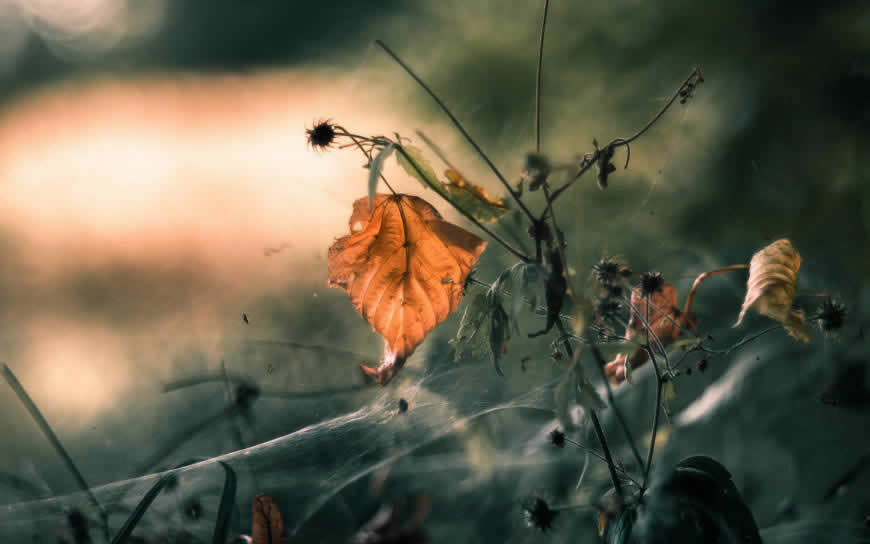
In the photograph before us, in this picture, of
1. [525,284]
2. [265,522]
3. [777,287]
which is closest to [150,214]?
[265,522]

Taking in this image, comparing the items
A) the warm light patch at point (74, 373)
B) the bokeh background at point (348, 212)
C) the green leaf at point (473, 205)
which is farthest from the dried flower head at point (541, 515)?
the warm light patch at point (74, 373)

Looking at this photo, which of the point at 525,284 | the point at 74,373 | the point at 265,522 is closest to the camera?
the point at 525,284

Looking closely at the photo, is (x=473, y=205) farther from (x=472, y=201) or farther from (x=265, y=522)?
(x=265, y=522)

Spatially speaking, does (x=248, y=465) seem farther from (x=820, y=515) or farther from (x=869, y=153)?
(x=869, y=153)

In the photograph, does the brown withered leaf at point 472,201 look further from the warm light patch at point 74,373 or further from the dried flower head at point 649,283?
the warm light patch at point 74,373

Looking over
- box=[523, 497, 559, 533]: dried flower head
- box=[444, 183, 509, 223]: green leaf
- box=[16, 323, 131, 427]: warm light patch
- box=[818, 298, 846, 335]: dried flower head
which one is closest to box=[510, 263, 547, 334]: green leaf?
box=[444, 183, 509, 223]: green leaf

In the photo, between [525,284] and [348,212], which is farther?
[348,212]

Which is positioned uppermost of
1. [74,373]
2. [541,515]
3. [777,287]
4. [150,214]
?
[150,214]

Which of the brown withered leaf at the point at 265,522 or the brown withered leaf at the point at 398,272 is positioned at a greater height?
the brown withered leaf at the point at 398,272
